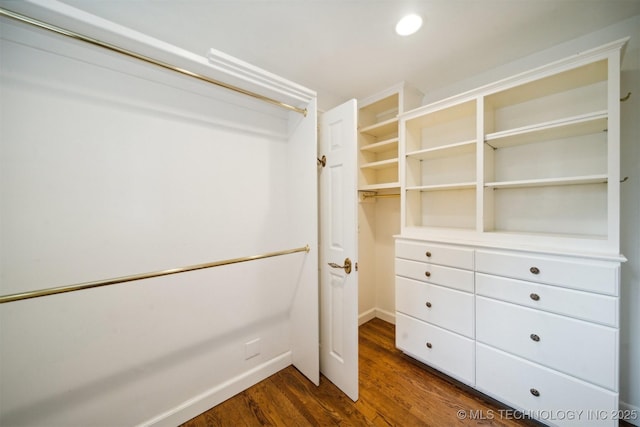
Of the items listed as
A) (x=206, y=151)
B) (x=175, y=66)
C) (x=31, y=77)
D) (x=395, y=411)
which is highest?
(x=175, y=66)

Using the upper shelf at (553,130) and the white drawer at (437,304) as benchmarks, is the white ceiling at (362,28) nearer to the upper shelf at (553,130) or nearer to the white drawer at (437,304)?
the upper shelf at (553,130)

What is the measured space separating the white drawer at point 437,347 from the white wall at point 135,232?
83 centimetres

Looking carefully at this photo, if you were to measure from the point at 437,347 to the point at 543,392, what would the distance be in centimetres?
59

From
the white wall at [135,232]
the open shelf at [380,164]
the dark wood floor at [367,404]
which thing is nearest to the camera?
the white wall at [135,232]

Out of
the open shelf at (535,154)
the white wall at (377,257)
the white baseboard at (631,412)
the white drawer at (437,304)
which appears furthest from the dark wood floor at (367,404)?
the open shelf at (535,154)

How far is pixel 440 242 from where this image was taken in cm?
174

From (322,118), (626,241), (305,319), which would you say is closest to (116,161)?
(322,118)

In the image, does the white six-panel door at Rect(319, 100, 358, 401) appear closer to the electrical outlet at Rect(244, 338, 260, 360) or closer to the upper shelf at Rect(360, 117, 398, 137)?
the electrical outlet at Rect(244, 338, 260, 360)

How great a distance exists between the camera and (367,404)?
154 cm

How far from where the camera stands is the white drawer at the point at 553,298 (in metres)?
1.16

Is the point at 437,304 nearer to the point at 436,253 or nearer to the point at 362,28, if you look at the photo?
the point at 436,253

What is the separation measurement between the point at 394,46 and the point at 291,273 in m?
1.88

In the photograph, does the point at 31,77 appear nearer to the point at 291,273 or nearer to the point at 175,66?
the point at 175,66

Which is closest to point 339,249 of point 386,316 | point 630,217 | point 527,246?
point 527,246
